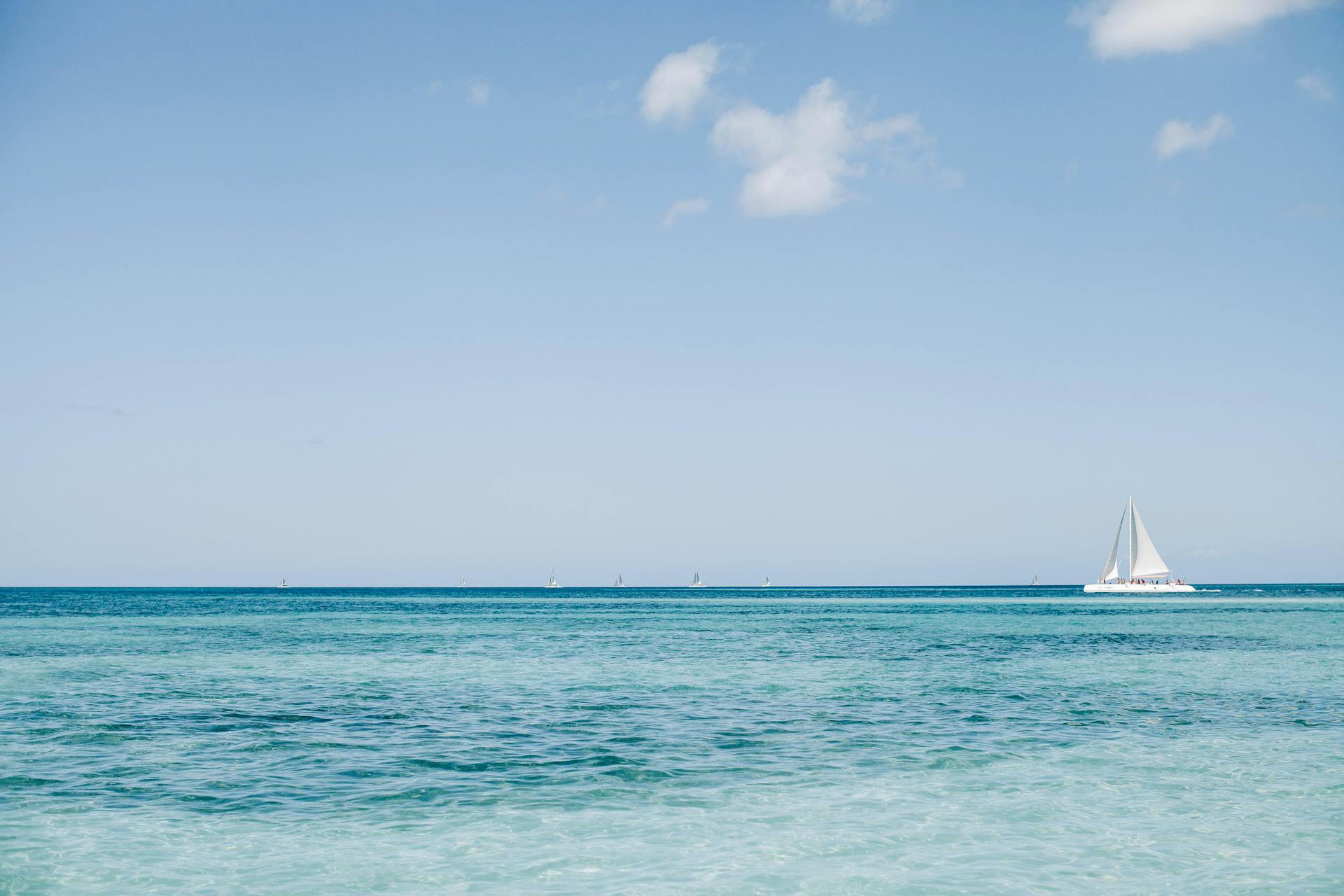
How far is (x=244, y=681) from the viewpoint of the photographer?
35.1 m

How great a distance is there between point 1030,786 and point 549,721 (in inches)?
459

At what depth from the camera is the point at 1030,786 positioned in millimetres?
17500

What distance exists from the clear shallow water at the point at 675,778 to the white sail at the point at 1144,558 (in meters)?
115

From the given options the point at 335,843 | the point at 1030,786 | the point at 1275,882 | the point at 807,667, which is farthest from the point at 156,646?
the point at 1275,882

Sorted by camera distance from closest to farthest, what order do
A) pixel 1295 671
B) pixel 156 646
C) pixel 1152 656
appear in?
pixel 1295 671 → pixel 1152 656 → pixel 156 646

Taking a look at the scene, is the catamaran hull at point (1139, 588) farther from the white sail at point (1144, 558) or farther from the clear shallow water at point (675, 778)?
the clear shallow water at point (675, 778)

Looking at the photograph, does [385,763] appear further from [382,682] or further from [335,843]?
[382,682]

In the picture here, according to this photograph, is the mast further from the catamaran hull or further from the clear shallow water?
the clear shallow water

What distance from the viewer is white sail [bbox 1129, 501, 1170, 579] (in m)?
147

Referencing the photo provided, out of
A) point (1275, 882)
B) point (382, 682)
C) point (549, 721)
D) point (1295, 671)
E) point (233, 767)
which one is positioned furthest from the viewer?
point (1295, 671)

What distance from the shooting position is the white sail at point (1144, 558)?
483 feet

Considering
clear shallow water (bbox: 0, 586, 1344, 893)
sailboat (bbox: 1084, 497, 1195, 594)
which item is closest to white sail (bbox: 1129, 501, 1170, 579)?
sailboat (bbox: 1084, 497, 1195, 594)

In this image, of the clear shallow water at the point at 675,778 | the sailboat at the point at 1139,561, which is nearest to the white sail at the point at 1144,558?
the sailboat at the point at 1139,561

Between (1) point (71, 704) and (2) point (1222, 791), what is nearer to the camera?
(2) point (1222, 791)
